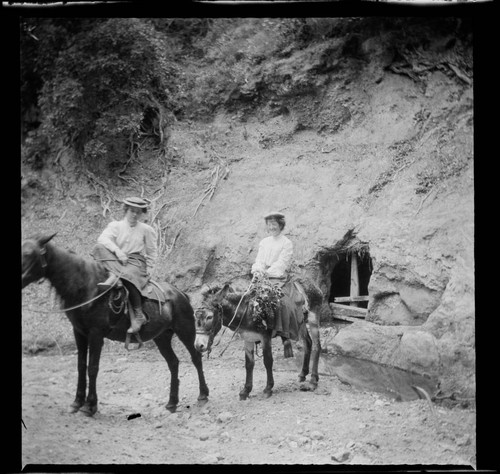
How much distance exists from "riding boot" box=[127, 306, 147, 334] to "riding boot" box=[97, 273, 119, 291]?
1.34ft

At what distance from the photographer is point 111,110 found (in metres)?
8.59

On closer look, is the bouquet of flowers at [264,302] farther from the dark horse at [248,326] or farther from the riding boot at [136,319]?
the riding boot at [136,319]

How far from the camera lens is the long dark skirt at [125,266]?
6125 mm

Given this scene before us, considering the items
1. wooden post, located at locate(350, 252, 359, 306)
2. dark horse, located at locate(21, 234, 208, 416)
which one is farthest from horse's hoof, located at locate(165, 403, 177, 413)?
wooden post, located at locate(350, 252, 359, 306)

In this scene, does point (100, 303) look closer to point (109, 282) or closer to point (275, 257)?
point (109, 282)

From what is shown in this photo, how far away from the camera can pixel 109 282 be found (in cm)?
600

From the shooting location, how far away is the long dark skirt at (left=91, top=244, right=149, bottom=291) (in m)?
6.12

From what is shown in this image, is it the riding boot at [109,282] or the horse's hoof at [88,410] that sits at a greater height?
the riding boot at [109,282]

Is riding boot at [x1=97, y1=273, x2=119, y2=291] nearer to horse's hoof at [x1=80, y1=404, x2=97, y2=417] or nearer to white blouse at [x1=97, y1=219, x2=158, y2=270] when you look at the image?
white blouse at [x1=97, y1=219, x2=158, y2=270]

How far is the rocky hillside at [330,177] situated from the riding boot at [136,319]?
1.70 metres

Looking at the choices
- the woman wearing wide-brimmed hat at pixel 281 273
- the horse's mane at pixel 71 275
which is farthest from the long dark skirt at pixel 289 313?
the horse's mane at pixel 71 275

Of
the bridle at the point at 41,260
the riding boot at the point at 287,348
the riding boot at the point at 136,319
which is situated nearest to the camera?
the bridle at the point at 41,260
